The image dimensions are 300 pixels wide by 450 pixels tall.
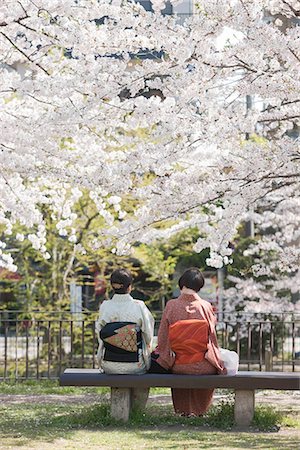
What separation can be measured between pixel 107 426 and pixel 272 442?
60.9 inches

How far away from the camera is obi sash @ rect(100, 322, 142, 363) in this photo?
8141 millimetres

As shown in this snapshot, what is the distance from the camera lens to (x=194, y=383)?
7883mm

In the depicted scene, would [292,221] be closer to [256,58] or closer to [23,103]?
[23,103]

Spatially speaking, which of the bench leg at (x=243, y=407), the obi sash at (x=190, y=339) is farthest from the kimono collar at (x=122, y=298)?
the bench leg at (x=243, y=407)

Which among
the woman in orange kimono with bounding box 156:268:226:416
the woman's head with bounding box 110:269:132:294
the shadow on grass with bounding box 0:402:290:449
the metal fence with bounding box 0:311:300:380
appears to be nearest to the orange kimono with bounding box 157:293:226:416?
the woman in orange kimono with bounding box 156:268:226:416

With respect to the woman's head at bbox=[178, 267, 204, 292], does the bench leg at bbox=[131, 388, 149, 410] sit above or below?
below

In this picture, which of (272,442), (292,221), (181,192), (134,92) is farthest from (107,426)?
(292,221)

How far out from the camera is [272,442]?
6.99m

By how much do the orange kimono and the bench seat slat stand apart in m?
0.24

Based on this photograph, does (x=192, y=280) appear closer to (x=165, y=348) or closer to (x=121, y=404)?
(x=165, y=348)

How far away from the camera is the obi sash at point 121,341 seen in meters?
8.14

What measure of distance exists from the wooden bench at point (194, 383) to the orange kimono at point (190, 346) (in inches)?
9.0

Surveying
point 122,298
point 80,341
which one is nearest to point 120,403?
point 122,298

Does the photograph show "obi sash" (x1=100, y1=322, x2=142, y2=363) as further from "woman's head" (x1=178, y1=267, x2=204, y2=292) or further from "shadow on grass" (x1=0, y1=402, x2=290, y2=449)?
"woman's head" (x1=178, y1=267, x2=204, y2=292)
